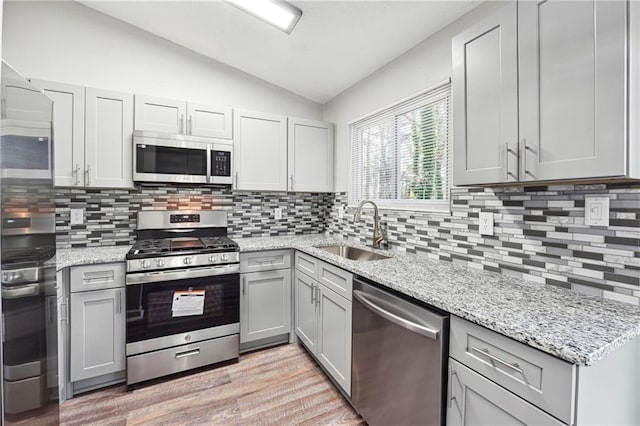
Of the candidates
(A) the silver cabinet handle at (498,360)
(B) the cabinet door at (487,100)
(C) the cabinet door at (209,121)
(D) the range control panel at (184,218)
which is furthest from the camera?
(D) the range control panel at (184,218)

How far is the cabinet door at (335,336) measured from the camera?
1.81 m

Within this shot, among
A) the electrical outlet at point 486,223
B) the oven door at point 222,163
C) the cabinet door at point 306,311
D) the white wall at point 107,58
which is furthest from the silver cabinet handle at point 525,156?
the white wall at point 107,58

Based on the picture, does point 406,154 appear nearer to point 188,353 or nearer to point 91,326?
point 188,353

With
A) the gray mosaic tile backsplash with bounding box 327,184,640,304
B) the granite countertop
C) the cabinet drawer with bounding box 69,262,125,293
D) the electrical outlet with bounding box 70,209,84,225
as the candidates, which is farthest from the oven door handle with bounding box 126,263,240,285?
the gray mosaic tile backsplash with bounding box 327,184,640,304

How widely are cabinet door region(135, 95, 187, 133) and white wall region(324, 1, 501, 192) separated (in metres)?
1.50

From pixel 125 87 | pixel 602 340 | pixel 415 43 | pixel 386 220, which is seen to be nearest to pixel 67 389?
pixel 125 87

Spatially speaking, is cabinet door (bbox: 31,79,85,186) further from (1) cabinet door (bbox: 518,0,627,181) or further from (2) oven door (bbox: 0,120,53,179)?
(1) cabinet door (bbox: 518,0,627,181)

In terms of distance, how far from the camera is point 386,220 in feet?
7.91

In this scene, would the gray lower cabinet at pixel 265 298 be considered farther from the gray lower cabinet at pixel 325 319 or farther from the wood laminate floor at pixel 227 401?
the wood laminate floor at pixel 227 401

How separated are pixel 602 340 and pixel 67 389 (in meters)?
2.84

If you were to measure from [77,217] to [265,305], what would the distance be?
66.2 inches

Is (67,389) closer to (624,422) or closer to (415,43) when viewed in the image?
(624,422)

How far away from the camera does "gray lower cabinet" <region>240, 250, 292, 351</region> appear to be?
244 centimetres

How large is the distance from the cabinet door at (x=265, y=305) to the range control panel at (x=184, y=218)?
76 cm
